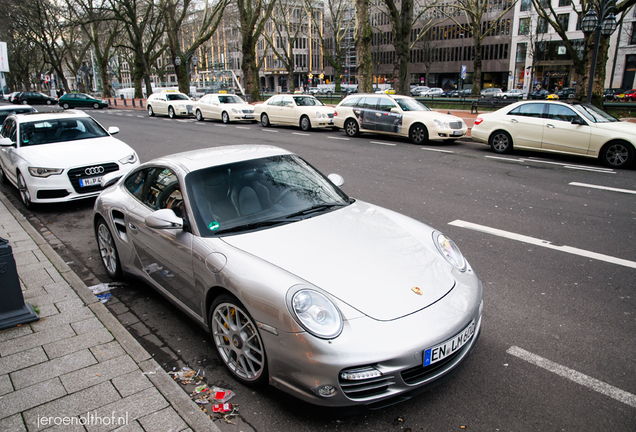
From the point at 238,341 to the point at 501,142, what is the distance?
464 inches

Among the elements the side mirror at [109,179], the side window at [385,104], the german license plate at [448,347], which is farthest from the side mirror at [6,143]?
the side window at [385,104]

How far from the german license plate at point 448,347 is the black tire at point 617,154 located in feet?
32.6

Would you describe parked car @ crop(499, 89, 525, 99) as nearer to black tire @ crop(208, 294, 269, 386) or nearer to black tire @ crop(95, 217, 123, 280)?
black tire @ crop(95, 217, 123, 280)

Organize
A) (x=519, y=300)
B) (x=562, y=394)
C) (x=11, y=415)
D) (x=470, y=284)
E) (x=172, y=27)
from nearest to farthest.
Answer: (x=11, y=415)
(x=562, y=394)
(x=470, y=284)
(x=519, y=300)
(x=172, y=27)

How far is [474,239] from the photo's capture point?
18.9 feet

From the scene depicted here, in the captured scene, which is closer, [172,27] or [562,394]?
[562,394]

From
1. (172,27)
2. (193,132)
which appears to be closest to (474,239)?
(193,132)

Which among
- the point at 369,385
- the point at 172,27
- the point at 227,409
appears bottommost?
the point at 227,409

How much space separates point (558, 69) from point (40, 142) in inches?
2750

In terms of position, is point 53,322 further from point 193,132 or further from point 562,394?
point 193,132

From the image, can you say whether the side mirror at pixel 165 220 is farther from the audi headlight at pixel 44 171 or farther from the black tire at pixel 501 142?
the black tire at pixel 501 142

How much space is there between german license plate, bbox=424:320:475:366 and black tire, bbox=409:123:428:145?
12.6 metres

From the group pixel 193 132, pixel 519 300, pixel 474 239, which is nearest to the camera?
pixel 519 300

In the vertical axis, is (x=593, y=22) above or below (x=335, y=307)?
above
